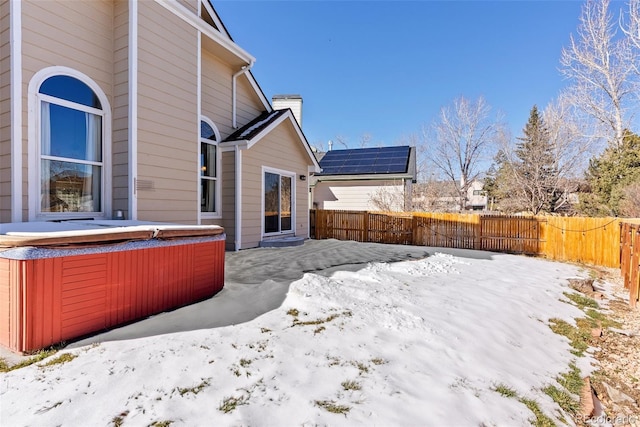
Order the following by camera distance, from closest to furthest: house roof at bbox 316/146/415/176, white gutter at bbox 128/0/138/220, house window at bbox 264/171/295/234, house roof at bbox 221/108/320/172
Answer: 1. white gutter at bbox 128/0/138/220
2. house roof at bbox 221/108/320/172
3. house window at bbox 264/171/295/234
4. house roof at bbox 316/146/415/176

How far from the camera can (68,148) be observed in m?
4.52

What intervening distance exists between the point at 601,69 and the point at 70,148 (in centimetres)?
2113

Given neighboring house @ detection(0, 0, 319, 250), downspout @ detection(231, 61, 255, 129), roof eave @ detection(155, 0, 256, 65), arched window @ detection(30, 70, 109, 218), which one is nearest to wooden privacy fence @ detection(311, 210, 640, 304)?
downspout @ detection(231, 61, 255, 129)

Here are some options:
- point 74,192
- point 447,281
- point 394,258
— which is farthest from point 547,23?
point 74,192

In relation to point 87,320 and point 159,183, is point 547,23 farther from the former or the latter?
point 87,320

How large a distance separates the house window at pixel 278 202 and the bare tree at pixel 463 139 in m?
16.9

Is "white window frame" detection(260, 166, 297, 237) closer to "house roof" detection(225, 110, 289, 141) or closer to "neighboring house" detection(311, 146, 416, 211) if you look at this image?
"house roof" detection(225, 110, 289, 141)

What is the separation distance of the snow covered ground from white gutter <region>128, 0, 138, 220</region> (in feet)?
7.08

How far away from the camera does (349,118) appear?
91.1ft

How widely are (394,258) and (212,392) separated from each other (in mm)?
6245

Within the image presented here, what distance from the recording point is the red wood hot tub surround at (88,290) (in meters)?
2.39

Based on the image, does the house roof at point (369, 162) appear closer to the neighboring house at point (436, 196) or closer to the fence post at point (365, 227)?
the neighboring house at point (436, 196)

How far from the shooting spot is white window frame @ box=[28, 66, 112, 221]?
406 cm

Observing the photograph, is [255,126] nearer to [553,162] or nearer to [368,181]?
[368,181]
